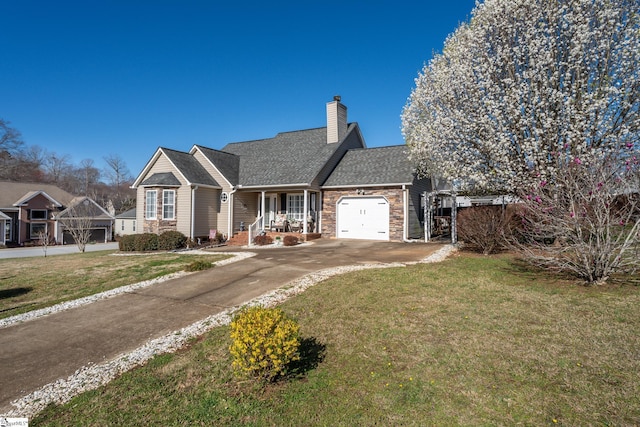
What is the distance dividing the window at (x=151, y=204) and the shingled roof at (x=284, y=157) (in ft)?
15.9

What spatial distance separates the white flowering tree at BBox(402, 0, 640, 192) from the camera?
421 inches

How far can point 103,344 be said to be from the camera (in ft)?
18.3

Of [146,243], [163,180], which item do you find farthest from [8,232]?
[146,243]

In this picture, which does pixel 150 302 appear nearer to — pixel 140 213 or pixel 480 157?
pixel 480 157

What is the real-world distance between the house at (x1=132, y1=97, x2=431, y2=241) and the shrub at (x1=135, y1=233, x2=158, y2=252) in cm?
140

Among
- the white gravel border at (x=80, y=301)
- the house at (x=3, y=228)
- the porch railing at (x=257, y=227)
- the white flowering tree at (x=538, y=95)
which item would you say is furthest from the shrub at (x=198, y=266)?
the house at (x=3, y=228)

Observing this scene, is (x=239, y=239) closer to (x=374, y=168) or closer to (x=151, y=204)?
(x=151, y=204)

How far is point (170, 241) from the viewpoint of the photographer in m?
17.8

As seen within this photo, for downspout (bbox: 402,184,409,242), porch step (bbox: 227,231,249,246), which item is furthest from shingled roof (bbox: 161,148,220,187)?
downspout (bbox: 402,184,409,242)

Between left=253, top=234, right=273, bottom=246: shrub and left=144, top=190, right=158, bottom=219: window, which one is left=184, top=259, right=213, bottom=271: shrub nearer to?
left=253, top=234, right=273, bottom=246: shrub

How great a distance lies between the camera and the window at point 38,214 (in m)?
32.5

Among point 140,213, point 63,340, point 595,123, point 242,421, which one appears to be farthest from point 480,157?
point 140,213

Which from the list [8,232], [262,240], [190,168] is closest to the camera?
[262,240]

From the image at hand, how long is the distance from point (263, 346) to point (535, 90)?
12.1 m
